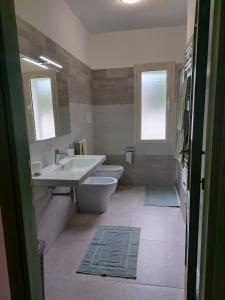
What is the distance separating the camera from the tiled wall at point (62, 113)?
188cm

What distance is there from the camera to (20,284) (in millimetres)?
978

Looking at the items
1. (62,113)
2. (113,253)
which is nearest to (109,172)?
(62,113)

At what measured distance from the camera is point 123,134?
12.0ft

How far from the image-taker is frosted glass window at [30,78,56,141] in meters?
2.00

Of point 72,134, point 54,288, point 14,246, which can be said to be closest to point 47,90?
point 72,134

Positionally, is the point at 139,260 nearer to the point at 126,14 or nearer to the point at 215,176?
the point at 215,176

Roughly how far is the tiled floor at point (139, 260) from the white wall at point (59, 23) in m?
2.11

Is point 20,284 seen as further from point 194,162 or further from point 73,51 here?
point 73,51

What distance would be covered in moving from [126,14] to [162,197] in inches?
105

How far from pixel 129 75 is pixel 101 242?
257 centimetres

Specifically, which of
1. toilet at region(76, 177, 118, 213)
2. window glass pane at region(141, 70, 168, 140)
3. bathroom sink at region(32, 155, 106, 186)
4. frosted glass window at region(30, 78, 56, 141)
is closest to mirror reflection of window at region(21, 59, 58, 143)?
frosted glass window at region(30, 78, 56, 141)

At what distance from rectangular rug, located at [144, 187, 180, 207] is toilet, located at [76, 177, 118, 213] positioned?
0.68 metres

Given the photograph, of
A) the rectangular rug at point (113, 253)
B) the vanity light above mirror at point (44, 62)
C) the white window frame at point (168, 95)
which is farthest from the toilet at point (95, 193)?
the vanity light above mirror at point (44, 62)

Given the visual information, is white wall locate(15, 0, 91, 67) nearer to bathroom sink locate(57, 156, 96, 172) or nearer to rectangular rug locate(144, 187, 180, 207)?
bathroom sink locate(57, 156, 96, 172)
